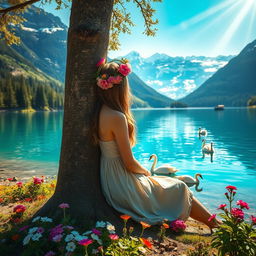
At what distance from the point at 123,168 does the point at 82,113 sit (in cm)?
122

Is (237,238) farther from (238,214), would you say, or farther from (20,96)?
(20,96)

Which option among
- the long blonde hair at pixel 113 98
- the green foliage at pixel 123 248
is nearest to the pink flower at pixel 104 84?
the long blonde hair at pixel 113 98

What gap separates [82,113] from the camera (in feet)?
15.3

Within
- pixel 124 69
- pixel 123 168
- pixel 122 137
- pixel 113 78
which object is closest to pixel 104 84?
pixel 113 78

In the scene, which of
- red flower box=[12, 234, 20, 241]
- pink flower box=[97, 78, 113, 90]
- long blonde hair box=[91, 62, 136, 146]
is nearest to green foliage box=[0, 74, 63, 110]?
long blonde hair box=[91, 62, 136, 146]

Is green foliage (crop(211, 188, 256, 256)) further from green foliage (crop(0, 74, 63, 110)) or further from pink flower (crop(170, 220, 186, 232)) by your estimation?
green foliage (crop(0, 74, 63, 110))

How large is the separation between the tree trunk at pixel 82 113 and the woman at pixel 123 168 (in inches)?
6.8

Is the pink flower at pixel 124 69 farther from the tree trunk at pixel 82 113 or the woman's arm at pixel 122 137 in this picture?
the woman's arm at pixel 122 137

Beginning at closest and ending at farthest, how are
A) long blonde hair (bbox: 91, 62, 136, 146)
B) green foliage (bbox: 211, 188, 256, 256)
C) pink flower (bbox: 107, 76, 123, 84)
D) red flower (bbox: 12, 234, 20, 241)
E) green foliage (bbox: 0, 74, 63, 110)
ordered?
green foliage (bbox: 211, 188, 256, 256) < red flower (bbox: 12, 234, 20, 241) < pink flower (bbox: 107, 76, 123, 84) < long blonde hair (bbox: 91, 62, 136, 146) < green foliage (bbox: 0, 74, 63, 110)

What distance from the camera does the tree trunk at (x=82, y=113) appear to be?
4.61 meters

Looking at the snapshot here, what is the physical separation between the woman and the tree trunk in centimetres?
17

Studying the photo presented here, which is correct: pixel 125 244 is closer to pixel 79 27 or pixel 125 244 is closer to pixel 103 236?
pixel 103 236

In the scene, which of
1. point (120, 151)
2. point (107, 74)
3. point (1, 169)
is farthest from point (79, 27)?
point (1, 169)

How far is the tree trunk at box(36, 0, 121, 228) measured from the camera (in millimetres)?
4605
